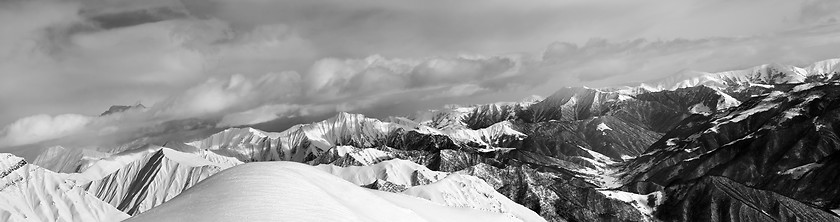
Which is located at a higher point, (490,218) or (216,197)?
(216,197)

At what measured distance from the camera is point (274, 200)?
131 feet

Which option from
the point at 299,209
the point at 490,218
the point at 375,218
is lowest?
the point at 490,218

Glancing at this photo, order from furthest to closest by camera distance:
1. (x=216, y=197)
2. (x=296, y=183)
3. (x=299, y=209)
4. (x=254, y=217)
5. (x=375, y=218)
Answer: (x=375, y=218)
(x=296, y=183)
(x=216, y=197)
(x=299, y=209)
(x=254, y=217)

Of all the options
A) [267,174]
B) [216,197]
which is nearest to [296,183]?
[267,174]

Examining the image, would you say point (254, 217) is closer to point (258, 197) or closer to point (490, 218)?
point (258, 197)

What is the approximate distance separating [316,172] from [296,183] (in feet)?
39.4

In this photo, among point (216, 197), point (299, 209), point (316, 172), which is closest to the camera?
point (299, 209)

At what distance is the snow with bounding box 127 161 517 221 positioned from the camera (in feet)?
Result: 122

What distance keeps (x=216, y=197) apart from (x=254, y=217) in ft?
22.5

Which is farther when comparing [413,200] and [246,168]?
[413,200]

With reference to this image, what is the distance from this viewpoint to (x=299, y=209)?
3862 cm

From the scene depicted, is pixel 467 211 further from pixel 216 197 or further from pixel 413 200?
pixel 216 197

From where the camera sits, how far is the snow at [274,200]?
37.1m

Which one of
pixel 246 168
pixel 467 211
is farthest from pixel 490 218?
pixel 246 168
